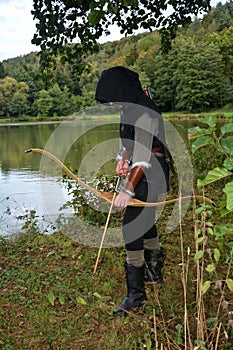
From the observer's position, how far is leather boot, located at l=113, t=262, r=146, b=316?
3.00 meters

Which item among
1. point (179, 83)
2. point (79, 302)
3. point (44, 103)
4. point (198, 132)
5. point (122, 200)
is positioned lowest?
point (44, 103)

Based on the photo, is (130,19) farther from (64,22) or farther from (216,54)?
(216,54)

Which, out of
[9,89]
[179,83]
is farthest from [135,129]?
[9,89]

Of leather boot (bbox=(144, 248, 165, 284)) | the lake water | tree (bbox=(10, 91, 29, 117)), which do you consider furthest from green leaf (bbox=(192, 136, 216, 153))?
tree (bbox=(10, 91, 29, 117))

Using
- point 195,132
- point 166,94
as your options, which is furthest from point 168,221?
point 166,94

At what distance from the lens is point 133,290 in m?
3.04

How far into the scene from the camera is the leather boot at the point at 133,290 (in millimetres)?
3002

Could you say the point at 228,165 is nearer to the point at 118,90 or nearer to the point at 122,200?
the point at 122,200

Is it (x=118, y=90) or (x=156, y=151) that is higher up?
(x=118, y=90)

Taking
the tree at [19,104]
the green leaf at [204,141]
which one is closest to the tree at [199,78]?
the tree at [19,104]

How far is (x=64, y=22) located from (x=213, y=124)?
14.0ft

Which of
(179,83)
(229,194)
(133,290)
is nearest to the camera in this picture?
(229,194)

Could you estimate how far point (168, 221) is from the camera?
5.33 m

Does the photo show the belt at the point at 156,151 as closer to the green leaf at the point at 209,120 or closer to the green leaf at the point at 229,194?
the green leaf at the point at 209,120
